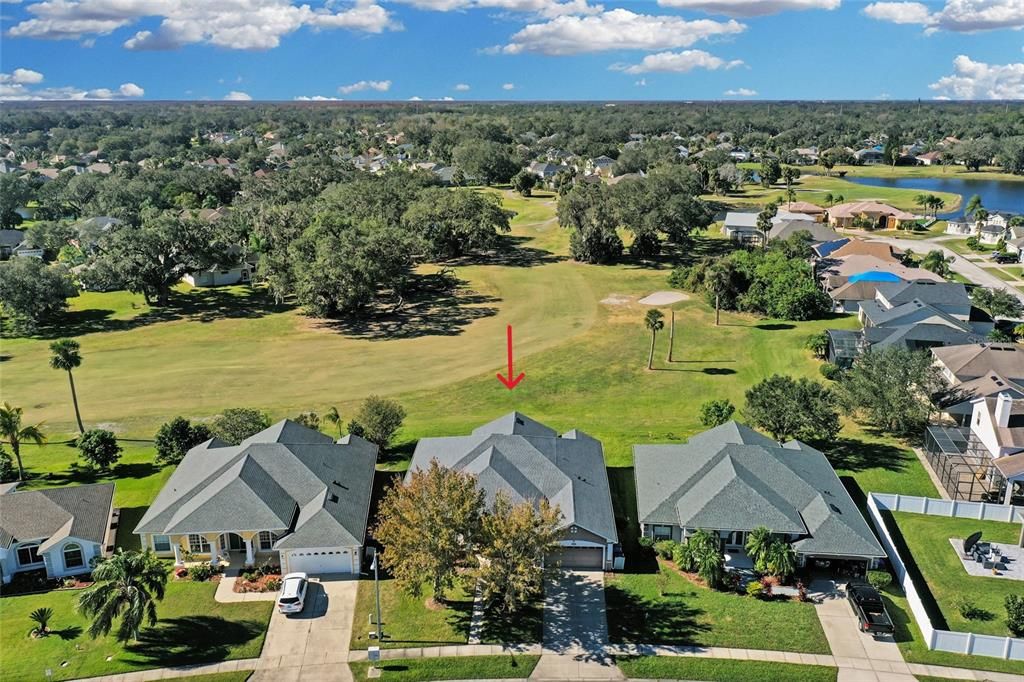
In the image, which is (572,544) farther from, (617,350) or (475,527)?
(617,350)

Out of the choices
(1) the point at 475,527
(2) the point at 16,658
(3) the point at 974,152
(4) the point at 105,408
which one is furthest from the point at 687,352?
(3) the point at 974,152

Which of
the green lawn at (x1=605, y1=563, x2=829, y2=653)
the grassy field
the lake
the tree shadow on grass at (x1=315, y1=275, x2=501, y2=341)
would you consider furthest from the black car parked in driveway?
the lake

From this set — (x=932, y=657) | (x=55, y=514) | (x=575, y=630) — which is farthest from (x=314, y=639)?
(x=932, y=657)

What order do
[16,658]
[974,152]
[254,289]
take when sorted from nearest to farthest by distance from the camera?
1. [16,658]
2. [254,289]
3. [974,152]

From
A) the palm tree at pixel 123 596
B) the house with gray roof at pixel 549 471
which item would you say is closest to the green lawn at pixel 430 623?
the house with gray roof at pixel 549 471

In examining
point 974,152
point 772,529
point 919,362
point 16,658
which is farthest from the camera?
point 974,152

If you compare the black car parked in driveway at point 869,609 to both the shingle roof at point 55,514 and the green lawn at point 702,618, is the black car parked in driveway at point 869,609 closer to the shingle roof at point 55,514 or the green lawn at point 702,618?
the green lawn at point 702,618

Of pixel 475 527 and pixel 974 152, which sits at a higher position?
→ pixel 974 152

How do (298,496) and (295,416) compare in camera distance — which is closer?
(298,496)
